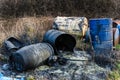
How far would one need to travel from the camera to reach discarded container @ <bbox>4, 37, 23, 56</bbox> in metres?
7.01

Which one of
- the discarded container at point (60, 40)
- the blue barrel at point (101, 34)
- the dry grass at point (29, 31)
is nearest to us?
the discarded container at point (60, 40)

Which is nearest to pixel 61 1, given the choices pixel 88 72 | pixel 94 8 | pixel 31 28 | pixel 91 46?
pixel 94 8

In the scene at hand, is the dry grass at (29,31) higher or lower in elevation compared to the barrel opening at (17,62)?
higher

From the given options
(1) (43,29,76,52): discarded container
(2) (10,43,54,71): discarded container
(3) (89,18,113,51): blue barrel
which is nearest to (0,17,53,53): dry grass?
(1) (43,29,76,52): discarded container

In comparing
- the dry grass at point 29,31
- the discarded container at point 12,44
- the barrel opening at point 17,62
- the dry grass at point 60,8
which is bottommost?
the barrel opening at point 17,62

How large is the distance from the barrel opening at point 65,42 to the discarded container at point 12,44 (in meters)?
1.03

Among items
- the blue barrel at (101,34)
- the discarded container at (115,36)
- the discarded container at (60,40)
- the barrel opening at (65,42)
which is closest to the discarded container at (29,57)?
the discarded container at (60,40)

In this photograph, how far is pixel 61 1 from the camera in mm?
11773

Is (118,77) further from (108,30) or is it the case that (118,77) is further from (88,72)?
(108,30)

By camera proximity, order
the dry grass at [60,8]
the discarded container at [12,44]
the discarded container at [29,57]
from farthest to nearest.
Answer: the dry grass at [60,8], the discarded container at [12,44], the discarded container at [29,57]

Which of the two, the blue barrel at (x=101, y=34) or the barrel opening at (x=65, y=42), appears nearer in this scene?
the blue barrel at (x=101, y=34)

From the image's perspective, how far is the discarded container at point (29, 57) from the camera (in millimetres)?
5934

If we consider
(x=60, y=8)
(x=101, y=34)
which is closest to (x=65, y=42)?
(x=101, y=34)

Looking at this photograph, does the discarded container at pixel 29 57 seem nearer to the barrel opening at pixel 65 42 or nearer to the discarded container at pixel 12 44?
the discarded container at pixel 12 44
